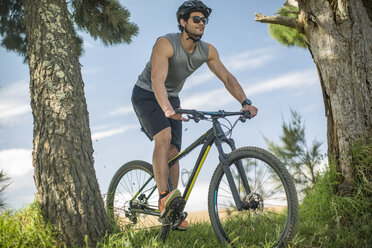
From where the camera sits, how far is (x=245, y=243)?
9.93 ft

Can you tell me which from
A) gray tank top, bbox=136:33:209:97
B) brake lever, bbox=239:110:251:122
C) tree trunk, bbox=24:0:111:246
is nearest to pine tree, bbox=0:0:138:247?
tree trunk, bbox=24:0:111:246

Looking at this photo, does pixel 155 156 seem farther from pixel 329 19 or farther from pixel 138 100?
pixel 329 19

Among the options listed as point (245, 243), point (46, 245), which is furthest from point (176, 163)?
point (46, 245)

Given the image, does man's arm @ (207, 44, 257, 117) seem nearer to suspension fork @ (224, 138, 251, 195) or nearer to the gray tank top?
the gray tank top

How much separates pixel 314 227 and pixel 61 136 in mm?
2583

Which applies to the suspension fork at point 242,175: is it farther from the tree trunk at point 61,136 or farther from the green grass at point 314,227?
the tree trunk at point 61,136

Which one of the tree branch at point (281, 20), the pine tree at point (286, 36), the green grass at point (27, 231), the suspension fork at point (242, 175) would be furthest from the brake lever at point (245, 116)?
the pine tree at point (286, 36)

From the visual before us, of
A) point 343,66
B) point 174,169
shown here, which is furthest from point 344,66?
point 174,169

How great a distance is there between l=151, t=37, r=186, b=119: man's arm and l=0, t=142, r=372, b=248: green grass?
118 centimetres

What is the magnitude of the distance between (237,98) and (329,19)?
67.3 inches

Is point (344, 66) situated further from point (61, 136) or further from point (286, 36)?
point (286, 36)

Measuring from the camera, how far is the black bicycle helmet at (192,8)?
133 inches

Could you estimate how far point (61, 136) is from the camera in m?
3.36

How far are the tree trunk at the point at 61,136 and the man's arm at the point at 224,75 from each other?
1.31m
